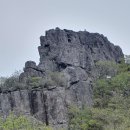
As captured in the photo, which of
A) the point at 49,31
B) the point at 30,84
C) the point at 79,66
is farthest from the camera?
the point at 49,31

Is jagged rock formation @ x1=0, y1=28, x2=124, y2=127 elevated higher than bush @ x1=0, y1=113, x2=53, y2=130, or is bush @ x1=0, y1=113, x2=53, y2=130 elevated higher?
jagged rock formation @ x1=0, y1=28, x2=124, y2=127

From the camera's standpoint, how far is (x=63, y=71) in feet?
263

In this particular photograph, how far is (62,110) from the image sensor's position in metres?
67.2

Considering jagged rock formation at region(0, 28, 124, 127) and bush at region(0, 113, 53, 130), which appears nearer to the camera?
bush at region(0, 113, 53, 130)

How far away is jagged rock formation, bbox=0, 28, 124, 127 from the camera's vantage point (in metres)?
67.1

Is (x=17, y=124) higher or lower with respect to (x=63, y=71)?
lower

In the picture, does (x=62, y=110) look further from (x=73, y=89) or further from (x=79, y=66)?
(x=79, y=66)

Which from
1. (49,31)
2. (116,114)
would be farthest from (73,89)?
(49,31)

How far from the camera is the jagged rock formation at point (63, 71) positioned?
2640 inches

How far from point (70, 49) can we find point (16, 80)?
15.6m

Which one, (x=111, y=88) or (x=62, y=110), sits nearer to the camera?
(x=62, y=110)

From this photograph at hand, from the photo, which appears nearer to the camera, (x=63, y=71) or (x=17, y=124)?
(x=17, y=124)

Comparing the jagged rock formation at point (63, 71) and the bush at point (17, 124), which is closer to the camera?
the bush at point (17, 124)

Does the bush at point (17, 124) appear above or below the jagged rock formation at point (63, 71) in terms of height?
below
